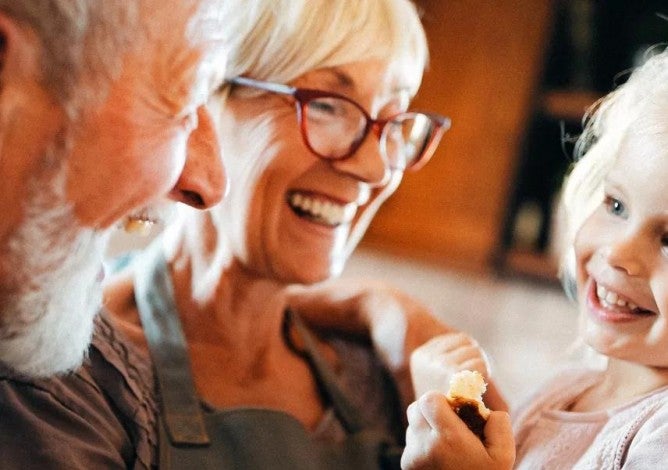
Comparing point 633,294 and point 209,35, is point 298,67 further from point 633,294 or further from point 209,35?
point 633,294

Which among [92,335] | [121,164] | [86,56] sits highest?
[86,56]

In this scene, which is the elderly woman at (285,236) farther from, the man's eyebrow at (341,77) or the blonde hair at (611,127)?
the blonde hair at (611,127)

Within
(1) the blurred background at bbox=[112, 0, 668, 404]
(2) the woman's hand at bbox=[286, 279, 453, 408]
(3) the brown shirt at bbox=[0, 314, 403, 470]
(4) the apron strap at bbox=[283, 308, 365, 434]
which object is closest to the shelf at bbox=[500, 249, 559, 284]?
(1) the blurred background at bbox=[112, 0, 668, 404]

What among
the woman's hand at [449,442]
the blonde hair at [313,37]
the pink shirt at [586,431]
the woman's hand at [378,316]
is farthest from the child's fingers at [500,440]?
the blonde hair at [313,37]

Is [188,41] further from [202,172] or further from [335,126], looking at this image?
[335,126]

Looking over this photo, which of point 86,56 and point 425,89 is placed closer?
point 86,56

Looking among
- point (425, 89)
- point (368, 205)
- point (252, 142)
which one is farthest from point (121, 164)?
point (425, 89)

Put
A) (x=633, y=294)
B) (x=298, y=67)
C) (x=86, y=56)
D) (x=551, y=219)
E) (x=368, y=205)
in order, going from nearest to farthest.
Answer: (x=86, y=56) → (x=633, y=294) → (x=298, y=67) → (x=368, y=205) → (x=551, y=219)

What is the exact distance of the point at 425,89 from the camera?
3.54 metres

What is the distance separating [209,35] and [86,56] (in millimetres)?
160

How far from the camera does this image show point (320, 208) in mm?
1323

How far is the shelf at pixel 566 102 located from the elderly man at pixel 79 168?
257cm

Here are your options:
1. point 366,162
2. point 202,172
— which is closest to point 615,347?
point 366,162

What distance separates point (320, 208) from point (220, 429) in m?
0.36
